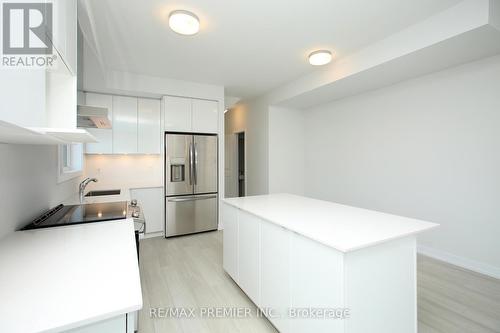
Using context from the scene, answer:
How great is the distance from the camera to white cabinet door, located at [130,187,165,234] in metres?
3.78

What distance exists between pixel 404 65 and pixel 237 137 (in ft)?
13.6

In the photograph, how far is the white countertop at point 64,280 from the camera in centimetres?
67

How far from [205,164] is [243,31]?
7.42ft

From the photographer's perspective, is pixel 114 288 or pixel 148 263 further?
pixel 148 263

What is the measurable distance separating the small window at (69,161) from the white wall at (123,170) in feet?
1.29

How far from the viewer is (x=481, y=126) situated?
2.60 metres

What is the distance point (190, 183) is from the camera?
395 centimetres

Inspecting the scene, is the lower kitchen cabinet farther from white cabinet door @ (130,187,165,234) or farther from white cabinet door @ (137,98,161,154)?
white cabinet door @ (137,98,161,154)

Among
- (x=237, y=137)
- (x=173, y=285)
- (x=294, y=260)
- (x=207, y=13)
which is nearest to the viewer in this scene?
(x=294, y=260)

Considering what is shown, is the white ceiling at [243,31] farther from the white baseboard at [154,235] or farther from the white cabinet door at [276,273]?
the white baseboard at [154,235]

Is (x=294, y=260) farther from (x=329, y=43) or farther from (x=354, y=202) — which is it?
(x=354, y=202)

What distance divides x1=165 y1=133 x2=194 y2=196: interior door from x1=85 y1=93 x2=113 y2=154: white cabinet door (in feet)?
3.08

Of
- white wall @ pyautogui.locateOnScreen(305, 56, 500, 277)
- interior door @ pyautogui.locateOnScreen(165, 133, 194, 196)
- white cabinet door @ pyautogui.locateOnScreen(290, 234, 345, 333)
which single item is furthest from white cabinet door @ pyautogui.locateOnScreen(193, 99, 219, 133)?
white cabinet door @ pyautogui.locateOnScreen(290, 234, 345, 333)

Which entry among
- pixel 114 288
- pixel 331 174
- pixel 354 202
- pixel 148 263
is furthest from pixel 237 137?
pixel 114 288
